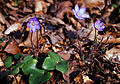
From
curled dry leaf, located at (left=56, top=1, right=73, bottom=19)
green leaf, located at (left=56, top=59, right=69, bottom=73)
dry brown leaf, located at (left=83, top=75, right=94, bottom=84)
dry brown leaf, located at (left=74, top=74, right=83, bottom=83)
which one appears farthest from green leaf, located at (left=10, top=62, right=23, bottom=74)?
curled dry leaf, located at (left=56, top=1, right=73, bottom=19)

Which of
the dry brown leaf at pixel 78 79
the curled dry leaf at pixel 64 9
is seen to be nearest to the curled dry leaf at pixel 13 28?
the curled dry leaf at pixel 64 9

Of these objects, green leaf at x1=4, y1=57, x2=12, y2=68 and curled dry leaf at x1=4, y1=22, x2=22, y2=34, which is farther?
curled dry leaf at x1=4, y1=22, x2=22, y2=34

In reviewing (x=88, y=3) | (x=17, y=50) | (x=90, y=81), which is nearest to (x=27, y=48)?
(x=17, y=50)

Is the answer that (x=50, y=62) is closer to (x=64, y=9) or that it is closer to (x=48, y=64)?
(x=48, y=64)

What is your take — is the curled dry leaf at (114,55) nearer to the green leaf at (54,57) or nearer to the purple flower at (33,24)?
the green leaf at (54,57)

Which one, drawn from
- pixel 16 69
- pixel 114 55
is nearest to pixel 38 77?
pixel 16 69

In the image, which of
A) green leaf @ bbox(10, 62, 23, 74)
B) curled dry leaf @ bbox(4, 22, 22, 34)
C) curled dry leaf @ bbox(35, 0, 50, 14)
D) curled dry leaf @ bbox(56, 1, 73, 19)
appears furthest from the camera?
curled dry leaf @ bbox(35, 0, 50, 14)

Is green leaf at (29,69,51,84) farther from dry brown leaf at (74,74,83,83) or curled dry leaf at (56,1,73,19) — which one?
curled dry leaf at (56,1,73,19)

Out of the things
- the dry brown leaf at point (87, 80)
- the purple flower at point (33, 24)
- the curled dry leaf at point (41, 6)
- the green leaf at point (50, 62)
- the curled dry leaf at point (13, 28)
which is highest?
the curled dry leaf at point (41, 6)
